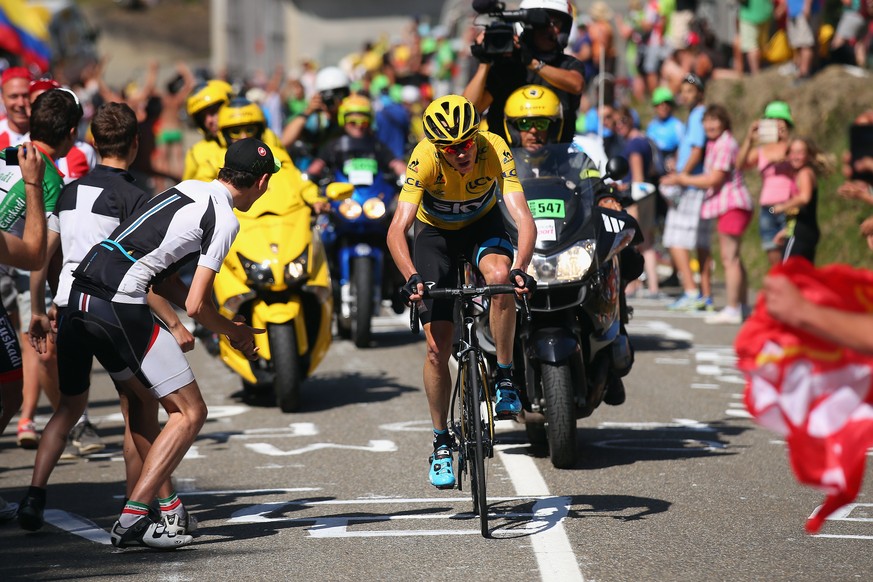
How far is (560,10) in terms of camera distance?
10359mm

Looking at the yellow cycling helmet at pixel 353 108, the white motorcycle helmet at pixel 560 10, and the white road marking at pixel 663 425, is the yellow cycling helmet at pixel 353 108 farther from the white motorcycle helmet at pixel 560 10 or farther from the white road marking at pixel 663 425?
the white road marking at pixel 663 425

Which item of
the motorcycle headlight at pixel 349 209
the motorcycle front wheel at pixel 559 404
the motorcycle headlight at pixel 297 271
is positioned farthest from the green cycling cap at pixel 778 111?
the motorcycle front wheel at pixel 559 404

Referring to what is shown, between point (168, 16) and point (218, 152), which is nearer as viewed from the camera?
point (218, 152)

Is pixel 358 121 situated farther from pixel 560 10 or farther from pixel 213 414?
pixel 213 414

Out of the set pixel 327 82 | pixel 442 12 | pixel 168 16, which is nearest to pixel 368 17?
pixel 442 12

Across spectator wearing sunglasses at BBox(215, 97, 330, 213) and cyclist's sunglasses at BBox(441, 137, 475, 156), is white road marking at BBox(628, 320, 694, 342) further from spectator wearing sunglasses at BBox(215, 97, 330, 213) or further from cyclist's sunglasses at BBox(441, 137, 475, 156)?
cyclist's sunglasses at BBox(441, 137, 475, 156)

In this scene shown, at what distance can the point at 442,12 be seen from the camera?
40188mm

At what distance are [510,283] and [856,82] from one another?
1268cm

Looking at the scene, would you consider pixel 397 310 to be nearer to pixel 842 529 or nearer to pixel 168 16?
pixel 842 529

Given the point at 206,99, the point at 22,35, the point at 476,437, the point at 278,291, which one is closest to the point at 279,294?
the point at 278,291

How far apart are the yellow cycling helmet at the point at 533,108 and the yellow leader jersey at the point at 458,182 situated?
1584 millimetres

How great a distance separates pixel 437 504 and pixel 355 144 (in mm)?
7290

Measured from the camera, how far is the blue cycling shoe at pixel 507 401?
7445mm

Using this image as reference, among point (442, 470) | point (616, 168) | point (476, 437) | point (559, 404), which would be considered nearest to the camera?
point (476, 437)
